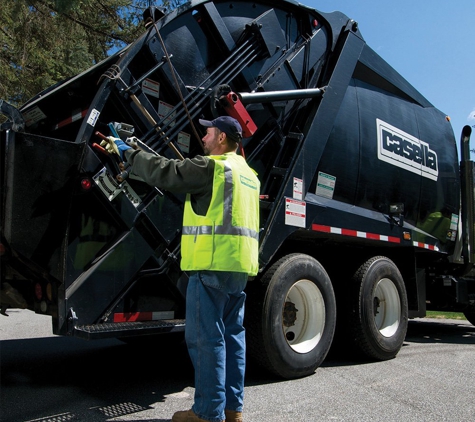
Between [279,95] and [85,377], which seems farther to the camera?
[279,95]

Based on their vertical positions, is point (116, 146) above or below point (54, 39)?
below

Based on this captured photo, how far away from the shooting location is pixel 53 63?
9766mm

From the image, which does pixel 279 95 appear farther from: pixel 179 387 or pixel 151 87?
pixel 179 387

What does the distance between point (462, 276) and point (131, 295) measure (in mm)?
5342

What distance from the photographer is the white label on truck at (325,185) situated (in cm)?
464

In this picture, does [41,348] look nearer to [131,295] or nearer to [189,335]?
[131,295]

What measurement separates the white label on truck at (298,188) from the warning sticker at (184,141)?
1.01 m

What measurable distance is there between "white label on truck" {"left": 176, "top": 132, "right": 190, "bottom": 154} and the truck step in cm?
126

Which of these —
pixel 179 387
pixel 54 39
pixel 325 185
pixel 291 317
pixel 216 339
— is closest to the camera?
pixel 216 339

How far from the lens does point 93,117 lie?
3258mm

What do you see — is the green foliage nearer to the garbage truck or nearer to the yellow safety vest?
the garbage truck

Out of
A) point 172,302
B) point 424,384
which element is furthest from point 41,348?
point 424,384

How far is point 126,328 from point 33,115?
184 centimetres

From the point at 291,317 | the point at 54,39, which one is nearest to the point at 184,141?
the point at 291,317
